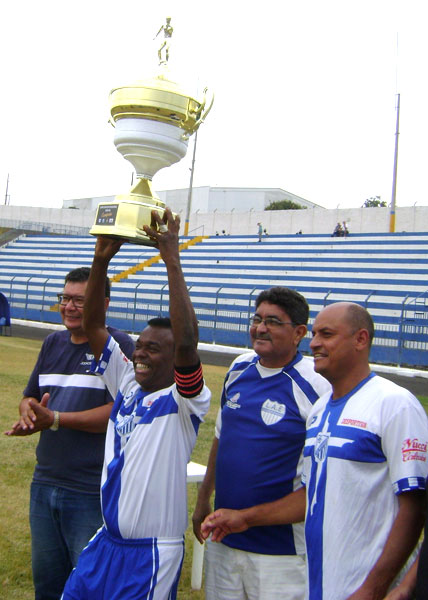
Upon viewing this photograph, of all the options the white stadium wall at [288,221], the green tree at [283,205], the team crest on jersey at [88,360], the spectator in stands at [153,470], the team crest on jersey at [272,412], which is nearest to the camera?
the spectator in stands at [153,470]

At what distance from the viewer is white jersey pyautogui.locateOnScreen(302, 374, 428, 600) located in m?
2.02

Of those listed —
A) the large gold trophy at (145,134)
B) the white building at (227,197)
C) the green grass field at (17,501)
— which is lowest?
the green grass field at (17,501)

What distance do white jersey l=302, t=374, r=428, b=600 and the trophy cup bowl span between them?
1.07 meters

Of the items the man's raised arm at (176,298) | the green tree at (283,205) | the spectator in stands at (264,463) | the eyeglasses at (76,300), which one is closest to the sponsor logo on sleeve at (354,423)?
the spectator in stands at (264,463)

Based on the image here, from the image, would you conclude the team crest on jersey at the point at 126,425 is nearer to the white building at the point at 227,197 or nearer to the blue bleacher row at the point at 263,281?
the blue bleacher row at the point at 263,281

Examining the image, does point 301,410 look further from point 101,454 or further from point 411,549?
point 101,454

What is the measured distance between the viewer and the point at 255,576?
256 centimetres

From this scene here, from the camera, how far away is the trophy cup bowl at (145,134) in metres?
2.58

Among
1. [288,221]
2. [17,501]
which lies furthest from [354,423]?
[288,221]

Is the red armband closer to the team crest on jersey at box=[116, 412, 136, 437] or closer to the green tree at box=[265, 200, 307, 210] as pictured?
the team crest on jersey at box=[116, 412, 136, 437]

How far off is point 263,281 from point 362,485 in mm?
21662

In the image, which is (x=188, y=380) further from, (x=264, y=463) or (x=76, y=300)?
(x=76, y=300)

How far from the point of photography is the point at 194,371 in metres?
2.35

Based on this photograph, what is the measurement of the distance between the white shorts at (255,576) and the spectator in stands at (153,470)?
0.32 m
